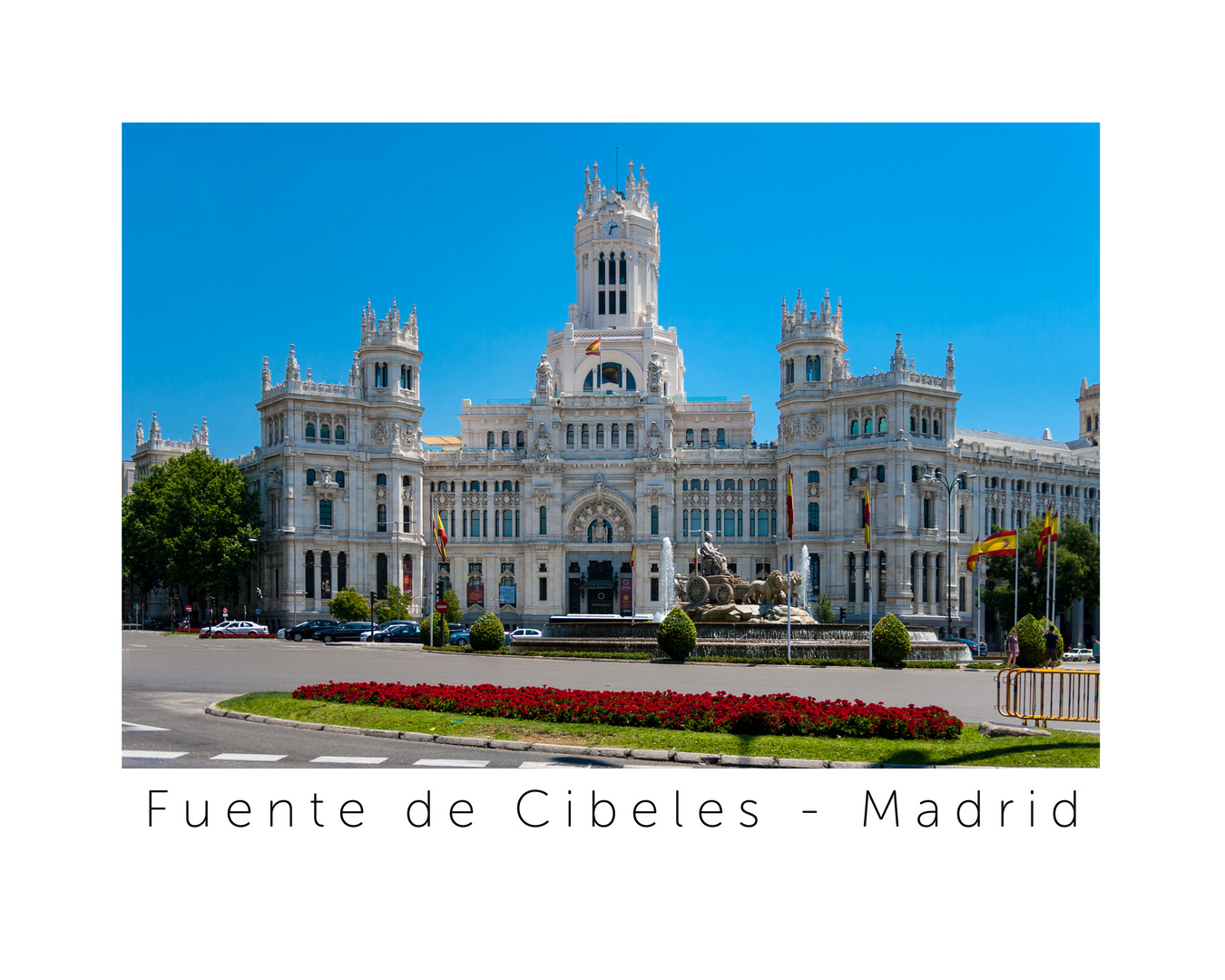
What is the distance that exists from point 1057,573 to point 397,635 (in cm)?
4540

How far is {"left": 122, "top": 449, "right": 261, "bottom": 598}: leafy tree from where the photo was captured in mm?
80938

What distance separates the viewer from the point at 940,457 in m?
86.6

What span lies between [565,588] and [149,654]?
55.3 metres

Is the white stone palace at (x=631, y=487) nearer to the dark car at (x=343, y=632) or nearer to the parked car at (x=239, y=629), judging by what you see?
the parked car at (x=239, y=629)

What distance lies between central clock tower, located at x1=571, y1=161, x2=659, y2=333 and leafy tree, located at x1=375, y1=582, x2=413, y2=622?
38896 millimetres

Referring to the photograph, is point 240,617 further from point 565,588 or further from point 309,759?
point 309,759

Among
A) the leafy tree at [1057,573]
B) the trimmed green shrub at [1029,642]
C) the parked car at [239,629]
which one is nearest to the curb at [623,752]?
the trimmed green shrub at [1029,642]

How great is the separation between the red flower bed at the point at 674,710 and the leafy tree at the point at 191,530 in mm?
61850

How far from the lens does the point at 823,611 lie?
7675 centimetres

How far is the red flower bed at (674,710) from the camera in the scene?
1880cm

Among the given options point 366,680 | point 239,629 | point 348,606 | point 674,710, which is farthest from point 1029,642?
point 239,629

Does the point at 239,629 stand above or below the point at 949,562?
below

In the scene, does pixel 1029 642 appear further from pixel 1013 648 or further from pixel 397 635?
pixel 397 635

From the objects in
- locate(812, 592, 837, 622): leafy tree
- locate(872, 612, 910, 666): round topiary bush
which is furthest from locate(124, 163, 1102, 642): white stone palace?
locate(872, 612, 910, 666): round topiary bush
